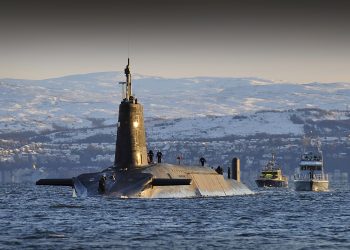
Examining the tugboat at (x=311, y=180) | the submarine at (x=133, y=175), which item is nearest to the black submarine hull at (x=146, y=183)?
the submarine at (x=133, y=175)

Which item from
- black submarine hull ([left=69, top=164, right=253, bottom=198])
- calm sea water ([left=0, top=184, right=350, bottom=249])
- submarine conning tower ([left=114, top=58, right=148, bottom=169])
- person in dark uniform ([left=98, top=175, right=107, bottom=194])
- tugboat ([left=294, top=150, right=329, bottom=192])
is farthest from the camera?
tugboat ([left=294, top=150, right=329, bottom=192])

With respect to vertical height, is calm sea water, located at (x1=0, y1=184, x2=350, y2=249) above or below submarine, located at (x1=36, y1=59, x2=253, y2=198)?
below

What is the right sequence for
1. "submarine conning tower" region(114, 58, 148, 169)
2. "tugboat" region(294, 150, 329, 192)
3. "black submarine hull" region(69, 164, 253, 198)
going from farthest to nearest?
"tugboat" region(294, 150, 329, 192), "submarine conning tower" region(114, 58, 148, 169), "black submarine hull" region(69, 164, 253, 198)

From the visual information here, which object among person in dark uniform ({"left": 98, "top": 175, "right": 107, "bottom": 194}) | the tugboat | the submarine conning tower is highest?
the submarine conning tower

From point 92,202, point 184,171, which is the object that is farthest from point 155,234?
point 184,171

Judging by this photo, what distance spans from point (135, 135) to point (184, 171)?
27.3ft

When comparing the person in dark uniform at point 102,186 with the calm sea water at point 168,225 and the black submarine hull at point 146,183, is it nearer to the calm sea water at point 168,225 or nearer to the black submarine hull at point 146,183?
the black submarine hull at point 146,183

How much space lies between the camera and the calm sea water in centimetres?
6600

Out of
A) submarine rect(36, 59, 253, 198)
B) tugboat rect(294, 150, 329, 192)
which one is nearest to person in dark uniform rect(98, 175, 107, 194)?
submarine rect(36, 59, 253, 198)

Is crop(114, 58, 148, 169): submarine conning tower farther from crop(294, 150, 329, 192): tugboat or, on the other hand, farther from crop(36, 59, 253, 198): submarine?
crop(294, 150, 329, 192): tugboat

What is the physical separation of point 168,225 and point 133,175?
90.9 feet

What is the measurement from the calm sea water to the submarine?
4.52 feet

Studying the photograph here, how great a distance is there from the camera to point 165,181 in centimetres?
10588

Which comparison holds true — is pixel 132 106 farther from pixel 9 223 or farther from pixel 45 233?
pixel 45 233
